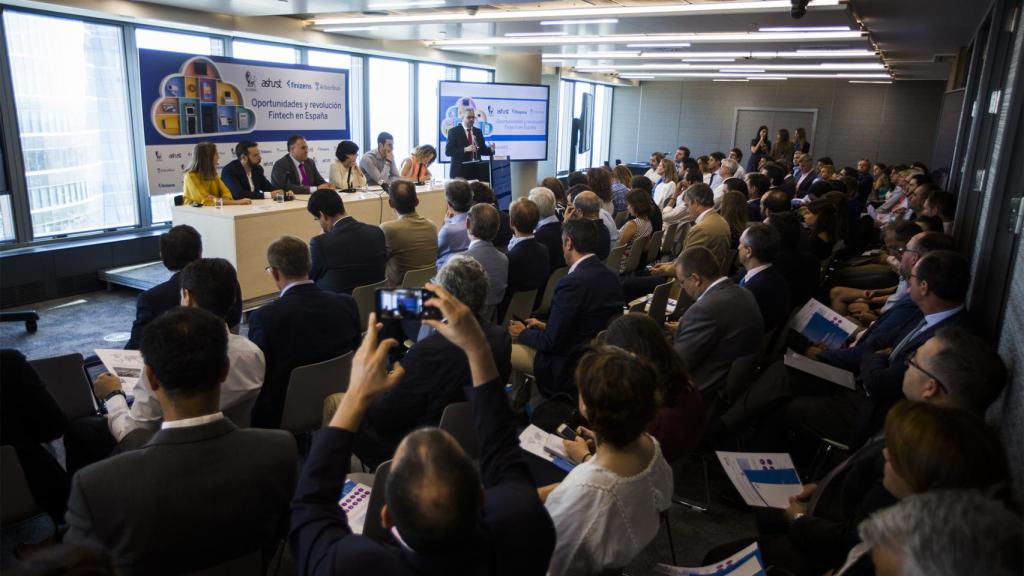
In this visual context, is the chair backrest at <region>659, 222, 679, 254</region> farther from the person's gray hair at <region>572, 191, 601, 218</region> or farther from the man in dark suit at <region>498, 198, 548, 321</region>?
the man in dark suit at <region>498, 198, 548, 321</region>

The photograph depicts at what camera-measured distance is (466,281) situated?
2.74m

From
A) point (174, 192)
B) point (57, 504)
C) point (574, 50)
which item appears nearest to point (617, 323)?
point (57, 504)

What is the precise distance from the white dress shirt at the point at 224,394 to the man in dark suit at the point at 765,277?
275 cm

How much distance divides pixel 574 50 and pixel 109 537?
1116 centimetres

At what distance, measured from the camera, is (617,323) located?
7.98 ft

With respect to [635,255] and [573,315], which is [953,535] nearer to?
[573,315]

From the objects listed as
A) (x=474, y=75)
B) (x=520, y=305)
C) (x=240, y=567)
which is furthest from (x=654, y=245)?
(x=474, y=75)

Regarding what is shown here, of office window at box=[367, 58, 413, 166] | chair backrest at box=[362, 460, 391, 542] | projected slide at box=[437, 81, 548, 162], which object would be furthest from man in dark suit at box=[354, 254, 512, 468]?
office window at box=[367, 58, 413, 166]

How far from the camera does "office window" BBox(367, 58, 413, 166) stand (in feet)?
37.2

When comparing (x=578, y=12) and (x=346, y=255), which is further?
(x=578, y=12)

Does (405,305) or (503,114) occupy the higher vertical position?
(503,114)

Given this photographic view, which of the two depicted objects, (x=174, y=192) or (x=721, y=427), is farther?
(x=174, y=192)

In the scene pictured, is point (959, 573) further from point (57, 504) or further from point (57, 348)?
point (57, 348)

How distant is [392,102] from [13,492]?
420 inches
